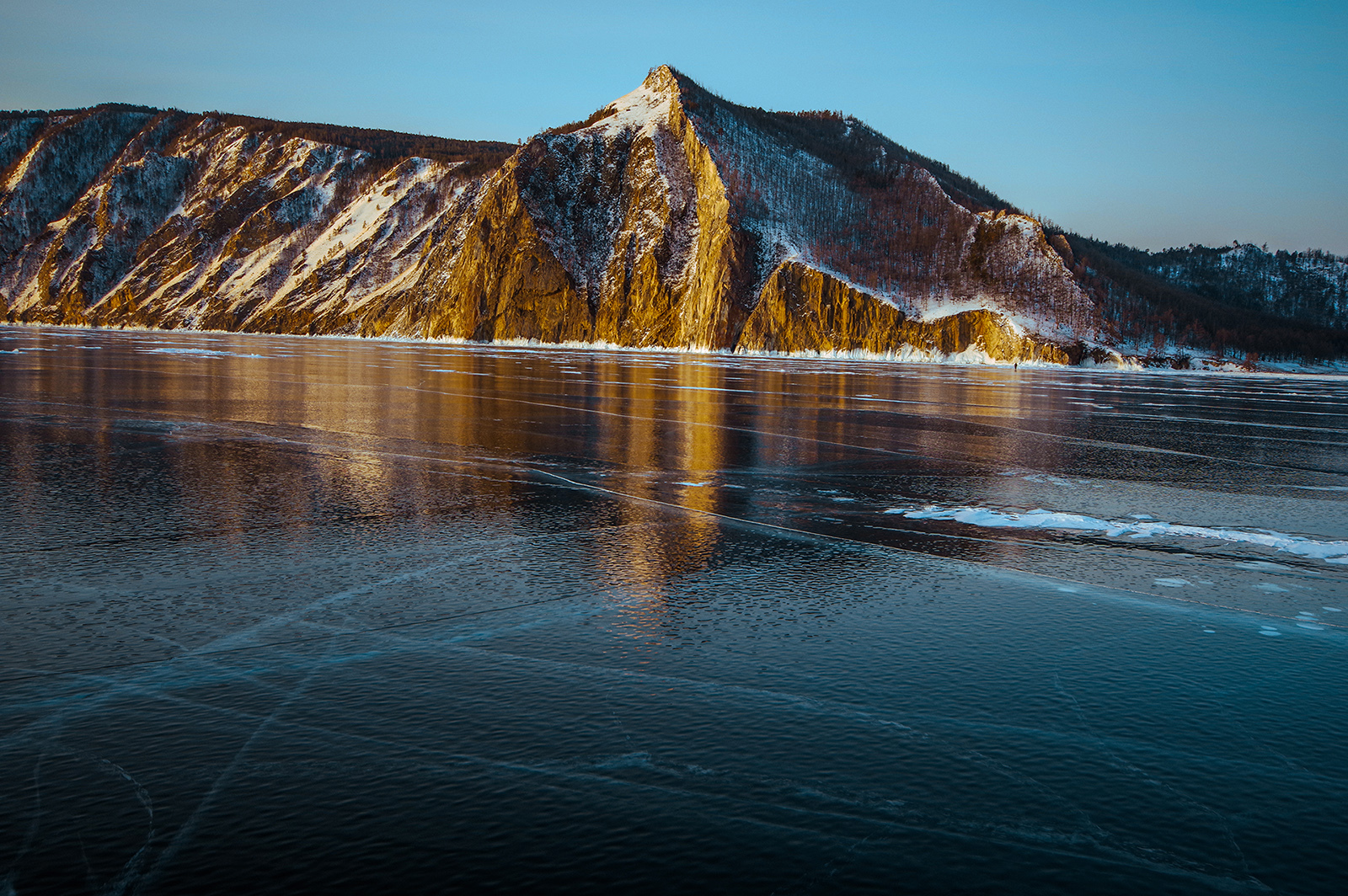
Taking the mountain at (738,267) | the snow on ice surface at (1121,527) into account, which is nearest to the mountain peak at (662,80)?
the mountain at (738,267)

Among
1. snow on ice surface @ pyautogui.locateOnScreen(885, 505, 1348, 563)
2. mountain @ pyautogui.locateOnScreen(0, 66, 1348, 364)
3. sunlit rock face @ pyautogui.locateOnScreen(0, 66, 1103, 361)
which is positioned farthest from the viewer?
sunlit rock face @ pyautogui.locateOnScreen(0, 66, 1103, 361)

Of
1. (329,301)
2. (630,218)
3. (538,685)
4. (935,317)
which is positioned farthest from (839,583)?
(329,301)

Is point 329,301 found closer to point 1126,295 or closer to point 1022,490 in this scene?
point 1126,295

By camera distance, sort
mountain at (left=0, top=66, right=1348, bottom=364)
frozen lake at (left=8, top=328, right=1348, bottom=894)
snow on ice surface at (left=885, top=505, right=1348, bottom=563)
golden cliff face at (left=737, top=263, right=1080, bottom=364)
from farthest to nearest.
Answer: mountain at (left=0, top=66, right=1348, bottom=364) → golden cliff face at (left=737, top=263, right=1080, bottom=364) → snow on ice surface at (left=885, top=505, right=1348, bottom=563) → frozen lake at (left=8, top=328, right=1348, bottom=894)

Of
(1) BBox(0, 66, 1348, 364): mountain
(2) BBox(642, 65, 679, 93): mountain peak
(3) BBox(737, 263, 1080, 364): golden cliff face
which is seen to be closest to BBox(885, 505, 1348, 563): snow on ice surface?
(1) BBox(0, 66, 1348, 364): mountain

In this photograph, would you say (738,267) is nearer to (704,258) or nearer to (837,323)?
(704,258)

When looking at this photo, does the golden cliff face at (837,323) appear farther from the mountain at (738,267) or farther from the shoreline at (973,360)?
the shoreline at (973,360)

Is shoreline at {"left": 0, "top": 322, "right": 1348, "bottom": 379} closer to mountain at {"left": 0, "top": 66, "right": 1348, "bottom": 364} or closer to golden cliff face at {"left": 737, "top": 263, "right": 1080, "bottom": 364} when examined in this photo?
golden cliff face at {"left": 737, "top": 263, "right": 1080, "bottom": 364}
